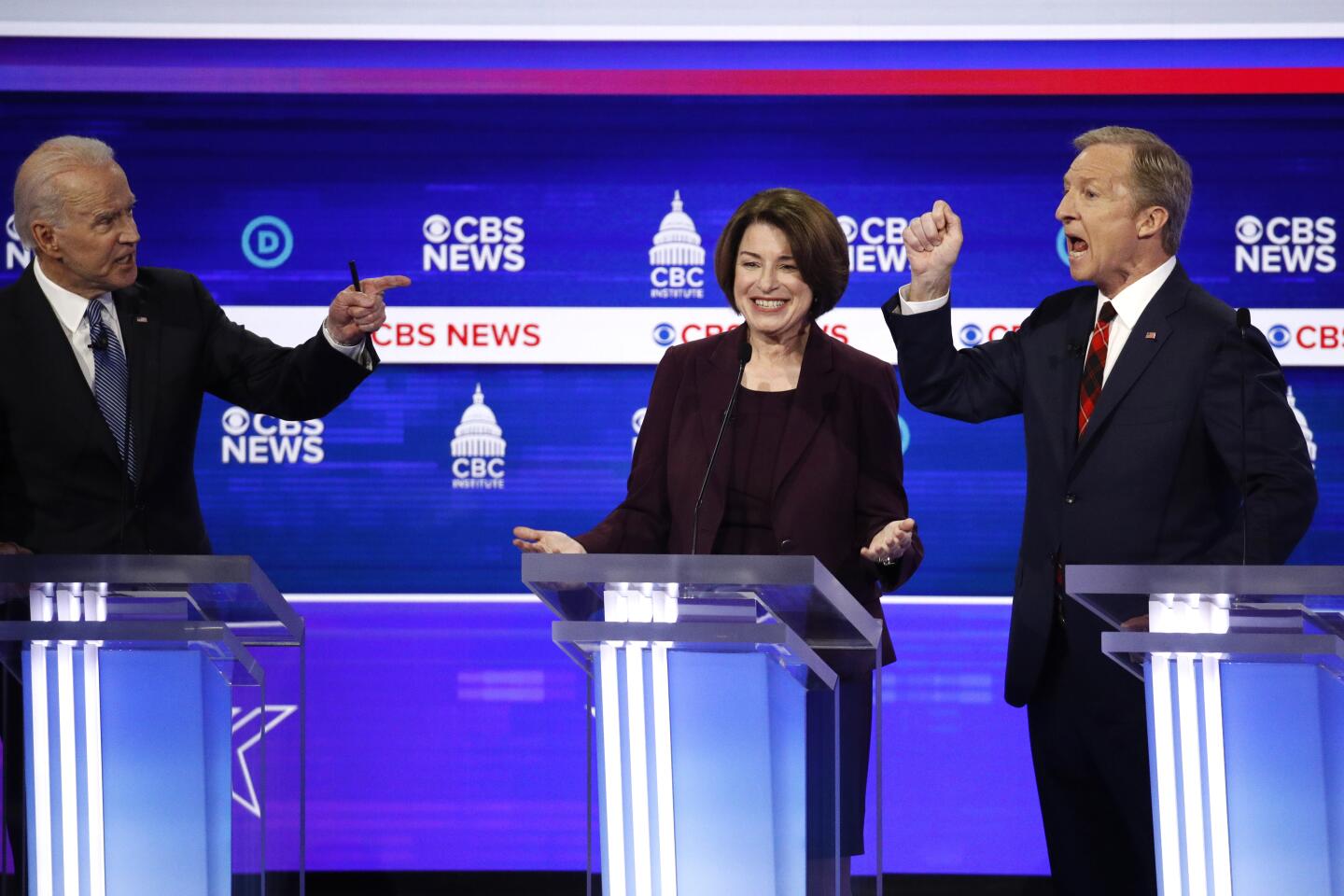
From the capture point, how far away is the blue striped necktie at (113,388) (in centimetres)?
320

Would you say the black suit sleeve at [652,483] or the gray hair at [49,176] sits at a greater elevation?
the gray hair at [49,176]

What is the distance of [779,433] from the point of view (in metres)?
3.18

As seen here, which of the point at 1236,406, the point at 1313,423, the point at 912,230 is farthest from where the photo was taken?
the point at 1313,423

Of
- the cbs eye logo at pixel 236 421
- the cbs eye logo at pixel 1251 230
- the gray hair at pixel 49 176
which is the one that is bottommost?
the cbs eye logo at pixel 236 421

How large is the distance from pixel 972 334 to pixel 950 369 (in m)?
1.51

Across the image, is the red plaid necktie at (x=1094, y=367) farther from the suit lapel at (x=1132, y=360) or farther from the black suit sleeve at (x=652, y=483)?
the black suit sleeve at (x=652, y=483)

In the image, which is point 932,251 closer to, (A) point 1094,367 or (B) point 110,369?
(A) point 1094,367

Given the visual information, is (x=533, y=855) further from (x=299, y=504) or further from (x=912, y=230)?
(x=912, y=230)

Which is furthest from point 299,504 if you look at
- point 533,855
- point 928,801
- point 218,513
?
point 928,801

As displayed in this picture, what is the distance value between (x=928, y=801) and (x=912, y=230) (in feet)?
6.94

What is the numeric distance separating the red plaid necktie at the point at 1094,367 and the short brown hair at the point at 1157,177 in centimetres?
18

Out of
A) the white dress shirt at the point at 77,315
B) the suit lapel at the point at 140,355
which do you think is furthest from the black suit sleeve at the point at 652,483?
the white dress shirt at the point at 77,315

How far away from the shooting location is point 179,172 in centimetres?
459

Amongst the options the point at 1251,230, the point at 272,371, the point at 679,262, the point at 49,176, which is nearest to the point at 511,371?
the point at 679,262
